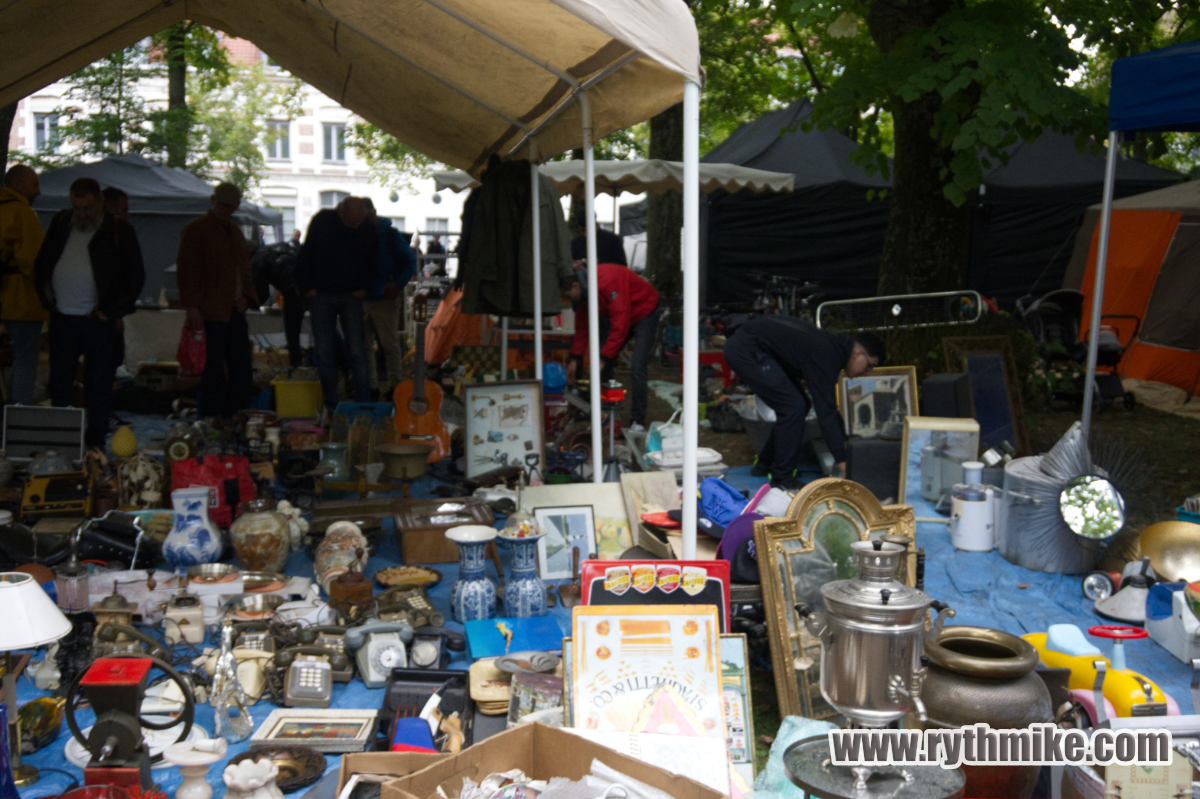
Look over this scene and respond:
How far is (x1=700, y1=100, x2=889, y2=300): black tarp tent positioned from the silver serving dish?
432 inches

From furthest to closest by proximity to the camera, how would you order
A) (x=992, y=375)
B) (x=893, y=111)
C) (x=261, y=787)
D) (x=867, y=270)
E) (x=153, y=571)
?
(x=867, y=270)
(x=893, y=111)
(x=992, y=375)
(x=153, y=571)
(x=261, y=787)

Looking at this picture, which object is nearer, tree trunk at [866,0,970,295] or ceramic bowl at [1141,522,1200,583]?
ceramic bowl at [1141,522,1200,583]

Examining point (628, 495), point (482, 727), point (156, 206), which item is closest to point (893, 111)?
point (628, 495)

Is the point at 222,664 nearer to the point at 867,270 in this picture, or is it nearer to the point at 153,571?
the point at 153,571

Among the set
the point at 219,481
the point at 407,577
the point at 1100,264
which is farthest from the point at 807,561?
the point at 1100,264

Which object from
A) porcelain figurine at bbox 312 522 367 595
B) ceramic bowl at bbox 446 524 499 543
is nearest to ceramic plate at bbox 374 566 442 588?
porcelain figurine at bbox 312 522 367 595

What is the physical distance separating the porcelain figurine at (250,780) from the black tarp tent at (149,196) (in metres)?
11.2

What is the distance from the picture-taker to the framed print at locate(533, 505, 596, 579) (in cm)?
469

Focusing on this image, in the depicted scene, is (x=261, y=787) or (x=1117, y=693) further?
(x=1117, y=693)

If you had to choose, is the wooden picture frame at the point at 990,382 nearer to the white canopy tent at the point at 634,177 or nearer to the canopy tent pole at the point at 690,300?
the canopy tent pole at the point at 690,300

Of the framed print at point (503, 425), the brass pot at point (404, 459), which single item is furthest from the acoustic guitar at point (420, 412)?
the brass pot at point (404, 459)

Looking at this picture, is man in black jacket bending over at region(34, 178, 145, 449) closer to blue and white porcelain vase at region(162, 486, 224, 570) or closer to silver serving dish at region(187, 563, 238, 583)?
blue and white porcelain vase at region(162, 486, 224, 570)

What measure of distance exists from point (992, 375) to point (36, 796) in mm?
6053

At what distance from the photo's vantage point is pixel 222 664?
3160mm
